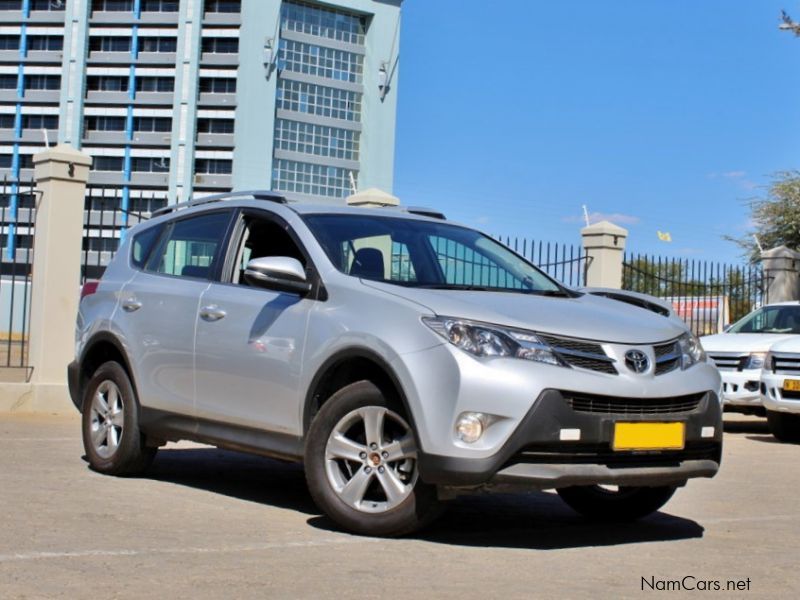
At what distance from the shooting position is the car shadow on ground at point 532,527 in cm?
602

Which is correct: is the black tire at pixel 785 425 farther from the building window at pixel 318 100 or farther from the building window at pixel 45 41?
the building window at pixel 45 41

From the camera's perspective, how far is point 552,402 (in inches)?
218

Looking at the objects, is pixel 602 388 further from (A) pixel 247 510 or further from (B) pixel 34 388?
(B) pixel 34 388

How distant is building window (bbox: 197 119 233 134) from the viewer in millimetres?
116312

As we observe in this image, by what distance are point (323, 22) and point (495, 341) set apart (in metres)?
→ 122

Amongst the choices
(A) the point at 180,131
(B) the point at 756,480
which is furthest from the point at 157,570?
(A) the point at 180,131

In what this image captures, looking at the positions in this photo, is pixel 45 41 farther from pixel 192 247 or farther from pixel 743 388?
pixel 192 247

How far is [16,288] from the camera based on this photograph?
4094 centimetres

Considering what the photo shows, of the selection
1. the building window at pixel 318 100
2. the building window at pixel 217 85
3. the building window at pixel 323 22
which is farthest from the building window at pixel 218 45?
the building window at pixel 323 22

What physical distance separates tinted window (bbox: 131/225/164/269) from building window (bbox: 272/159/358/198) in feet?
359

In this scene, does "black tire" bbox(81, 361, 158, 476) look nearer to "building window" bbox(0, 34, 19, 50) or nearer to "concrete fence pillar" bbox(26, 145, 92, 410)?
"concrete fence pillar" bbox(26, 145, 92, 410)

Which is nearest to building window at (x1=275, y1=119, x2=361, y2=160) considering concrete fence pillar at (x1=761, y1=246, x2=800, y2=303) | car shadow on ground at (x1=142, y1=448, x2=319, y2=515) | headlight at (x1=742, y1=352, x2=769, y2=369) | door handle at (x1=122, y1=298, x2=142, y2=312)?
concrete fence pillar at (x1=761, y1=246, x2=800, y2=303)

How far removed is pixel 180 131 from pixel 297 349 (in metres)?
112

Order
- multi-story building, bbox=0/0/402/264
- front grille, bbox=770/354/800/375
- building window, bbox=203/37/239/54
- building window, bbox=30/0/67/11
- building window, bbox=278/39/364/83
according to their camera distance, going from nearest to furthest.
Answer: front grille, bbox=770/354/800/375 < multi-story building, bbox=0/0/402/264 < building window, bbox=203/37/239/54 < building window, bbox=30/0/67/11 < building window, bbox=278/39/364/83
